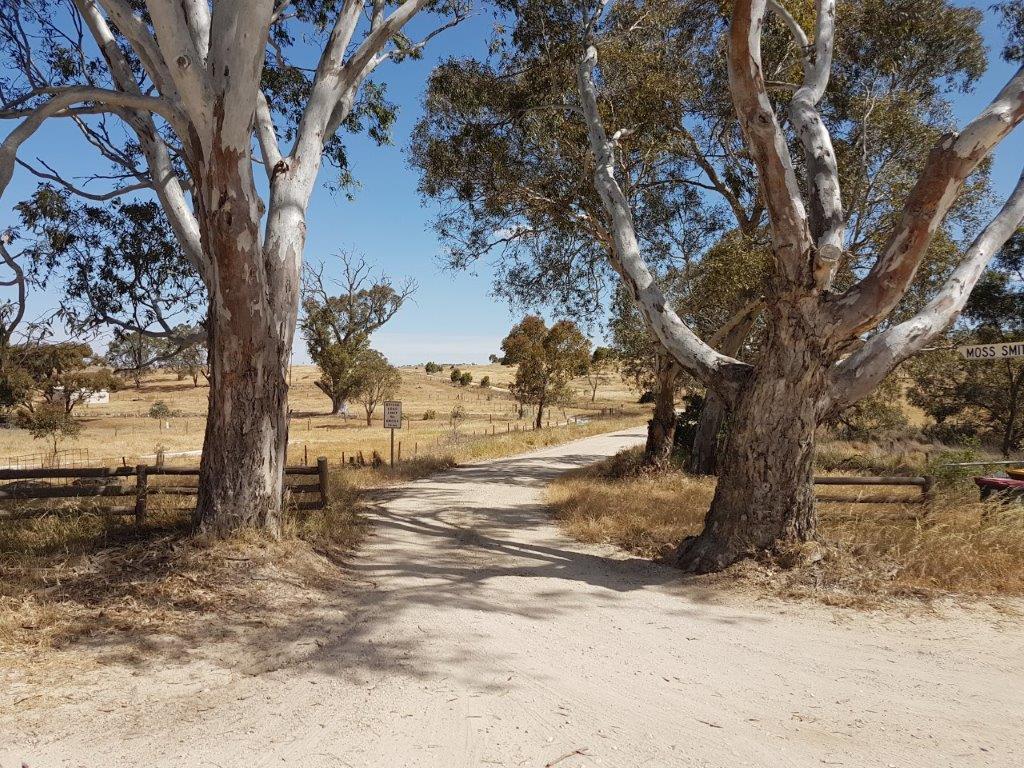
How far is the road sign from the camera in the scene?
740 centimetres

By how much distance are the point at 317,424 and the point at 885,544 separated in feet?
122

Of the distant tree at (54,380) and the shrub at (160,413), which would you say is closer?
the distant tree at (54,380)

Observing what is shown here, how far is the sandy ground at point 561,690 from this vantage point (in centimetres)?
311

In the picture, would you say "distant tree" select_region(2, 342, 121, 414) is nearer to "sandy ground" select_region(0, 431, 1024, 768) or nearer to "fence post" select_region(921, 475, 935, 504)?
"sandy ground" select_region(0, 431, 1024, 768)

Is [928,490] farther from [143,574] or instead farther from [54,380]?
[54,380]

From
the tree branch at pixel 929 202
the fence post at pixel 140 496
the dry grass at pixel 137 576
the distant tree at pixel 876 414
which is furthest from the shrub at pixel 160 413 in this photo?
the tree branch at pixel 929 202

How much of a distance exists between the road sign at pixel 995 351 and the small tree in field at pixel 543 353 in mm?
23462

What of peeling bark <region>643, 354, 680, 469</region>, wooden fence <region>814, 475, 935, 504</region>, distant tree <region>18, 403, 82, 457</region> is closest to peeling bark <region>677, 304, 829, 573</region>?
wooden fence <region>814, 475, 935, 504</region>

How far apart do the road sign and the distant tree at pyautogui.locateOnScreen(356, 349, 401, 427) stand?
1420 inches

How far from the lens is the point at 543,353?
3164cm

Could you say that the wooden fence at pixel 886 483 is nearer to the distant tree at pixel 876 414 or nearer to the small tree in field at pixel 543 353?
the distant tree at pixel 876 414

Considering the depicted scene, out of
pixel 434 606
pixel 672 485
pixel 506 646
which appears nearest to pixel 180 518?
pixel 434 606

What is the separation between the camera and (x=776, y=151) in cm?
639

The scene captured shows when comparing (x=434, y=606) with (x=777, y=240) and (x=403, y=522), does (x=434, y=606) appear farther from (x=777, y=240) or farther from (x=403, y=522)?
(x=777, y=240)
